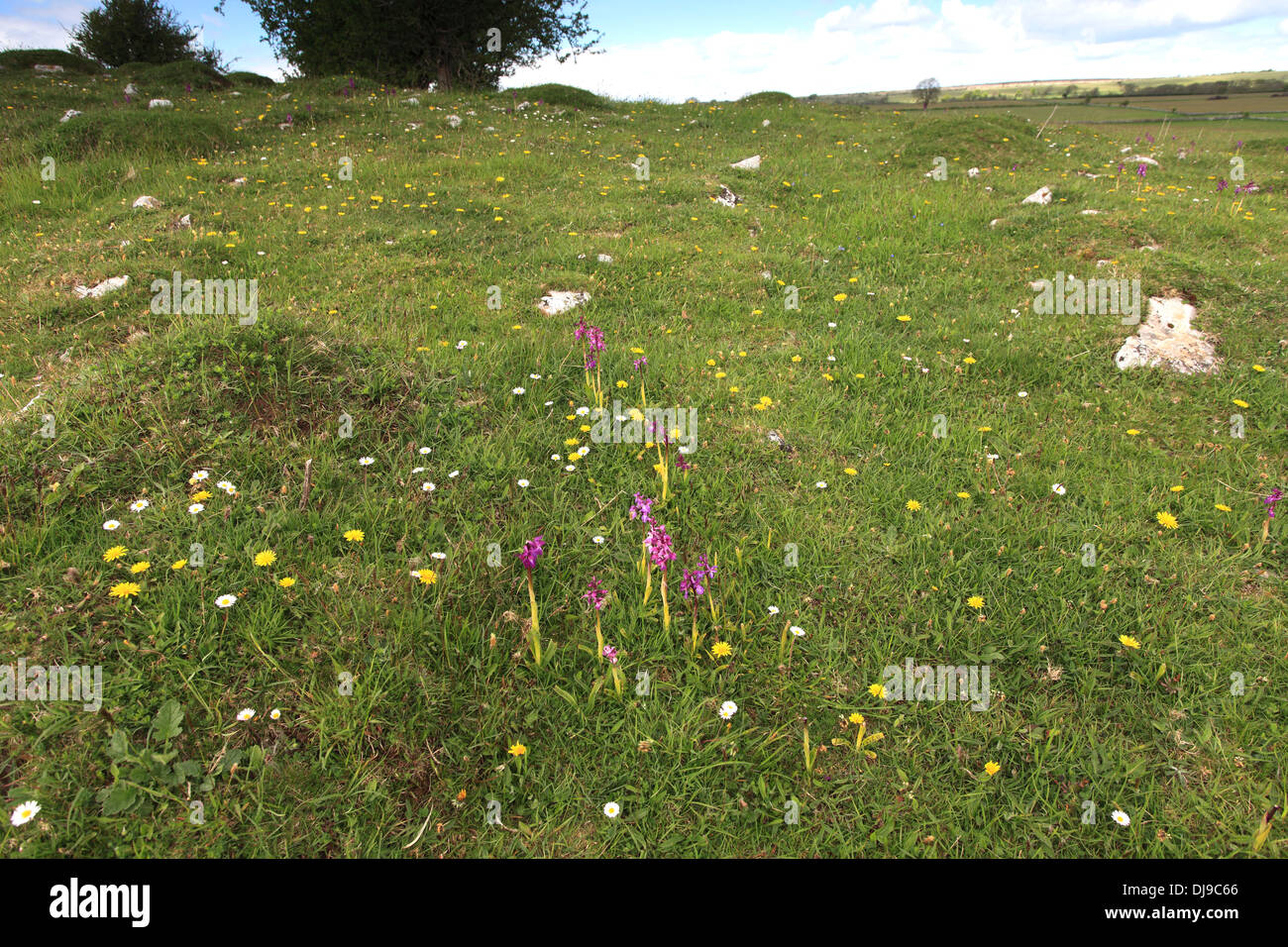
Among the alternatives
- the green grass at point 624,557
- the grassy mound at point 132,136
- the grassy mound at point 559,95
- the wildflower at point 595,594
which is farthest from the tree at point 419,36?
the wildflower at point 595,594

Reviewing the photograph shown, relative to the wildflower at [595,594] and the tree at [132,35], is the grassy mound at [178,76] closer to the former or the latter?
the tree at [132,35]

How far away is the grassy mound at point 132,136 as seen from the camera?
11.3m

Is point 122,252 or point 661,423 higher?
point 122,252

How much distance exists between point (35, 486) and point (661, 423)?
417cm

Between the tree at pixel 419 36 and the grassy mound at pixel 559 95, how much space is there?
6.39 feet

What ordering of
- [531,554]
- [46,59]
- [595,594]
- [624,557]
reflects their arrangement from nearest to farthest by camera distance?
1. [531,554]
2. [595,594]
3. [624,557]
4. [46,59]

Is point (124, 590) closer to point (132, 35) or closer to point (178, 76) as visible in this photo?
point (178, 76)

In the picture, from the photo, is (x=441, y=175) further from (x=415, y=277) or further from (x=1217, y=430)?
(x=1217, y=430)

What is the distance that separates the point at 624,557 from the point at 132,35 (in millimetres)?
39432

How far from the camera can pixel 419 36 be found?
21875 mm

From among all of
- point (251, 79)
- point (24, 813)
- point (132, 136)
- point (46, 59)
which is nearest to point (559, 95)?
point (251, 79)

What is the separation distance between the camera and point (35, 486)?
3932mm
